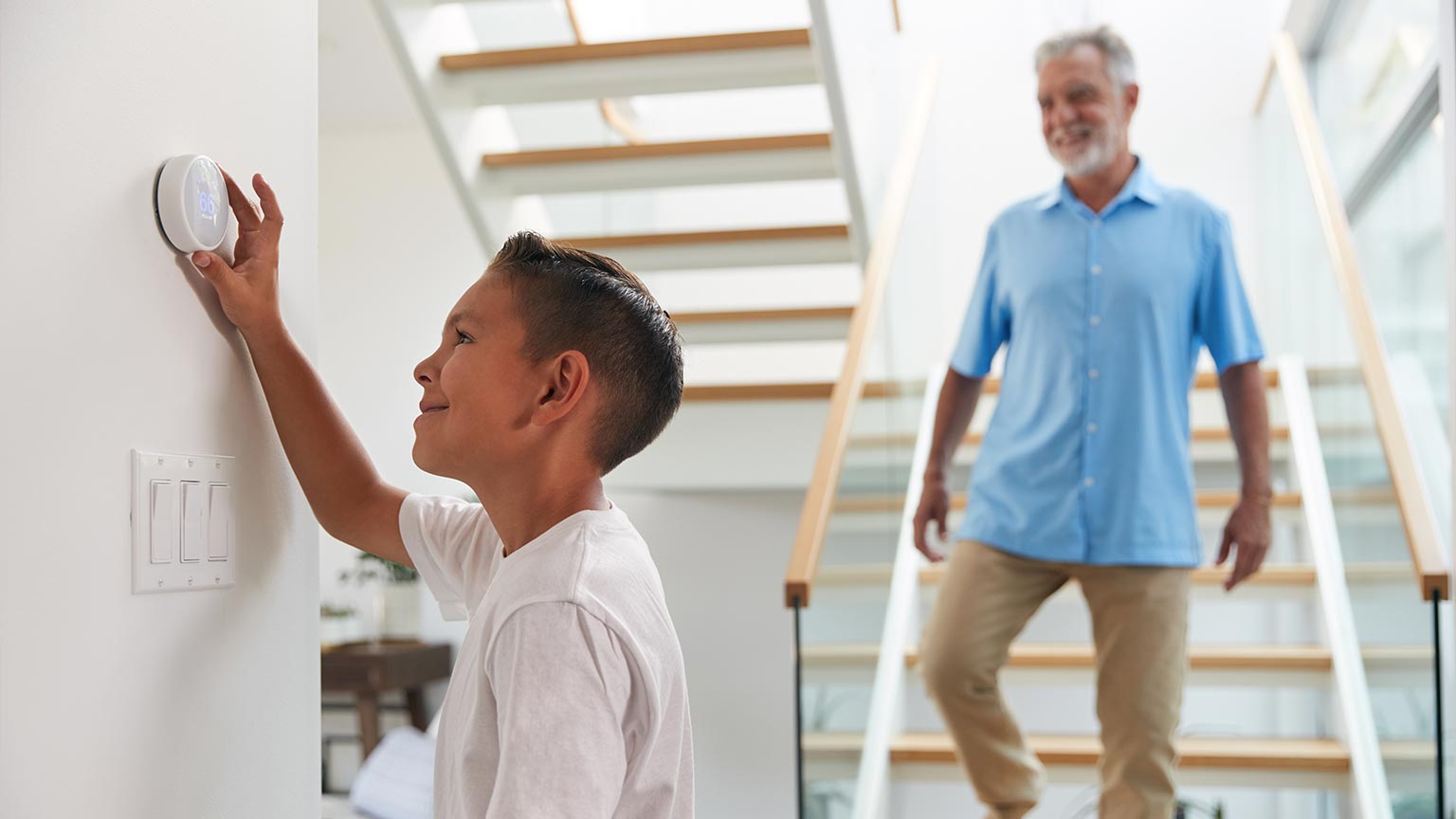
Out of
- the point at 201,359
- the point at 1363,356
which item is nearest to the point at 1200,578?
the point at 1363,356

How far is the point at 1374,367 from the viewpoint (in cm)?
283

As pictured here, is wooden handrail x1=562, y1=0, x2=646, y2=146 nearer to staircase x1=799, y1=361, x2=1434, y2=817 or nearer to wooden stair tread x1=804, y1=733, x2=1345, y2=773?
staircase x1=799, y1=361, x2=1434, y2=817

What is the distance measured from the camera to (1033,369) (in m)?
2.52

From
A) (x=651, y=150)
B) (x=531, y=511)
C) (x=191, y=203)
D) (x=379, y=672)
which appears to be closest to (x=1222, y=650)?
(x=651, y=150)

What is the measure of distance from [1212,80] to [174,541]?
15.9 ft

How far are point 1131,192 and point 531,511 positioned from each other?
5.66ft

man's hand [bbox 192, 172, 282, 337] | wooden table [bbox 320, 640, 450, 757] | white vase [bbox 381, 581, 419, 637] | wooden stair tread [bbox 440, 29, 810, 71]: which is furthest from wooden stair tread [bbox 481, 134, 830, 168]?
white vase [bbox 381, 581, 419, 637]

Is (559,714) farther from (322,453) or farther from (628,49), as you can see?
(628,49)

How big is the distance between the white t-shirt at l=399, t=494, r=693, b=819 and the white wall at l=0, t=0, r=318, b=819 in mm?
228

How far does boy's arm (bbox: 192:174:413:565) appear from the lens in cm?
116

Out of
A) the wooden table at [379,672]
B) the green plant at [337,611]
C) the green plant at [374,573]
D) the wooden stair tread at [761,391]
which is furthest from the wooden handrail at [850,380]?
the green plant at [337,611]

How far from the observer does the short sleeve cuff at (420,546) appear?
4.36 ft

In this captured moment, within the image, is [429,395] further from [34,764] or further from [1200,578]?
[1200,578]

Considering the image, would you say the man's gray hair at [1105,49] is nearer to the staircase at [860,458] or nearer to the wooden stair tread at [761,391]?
the staircase at [860,458]
